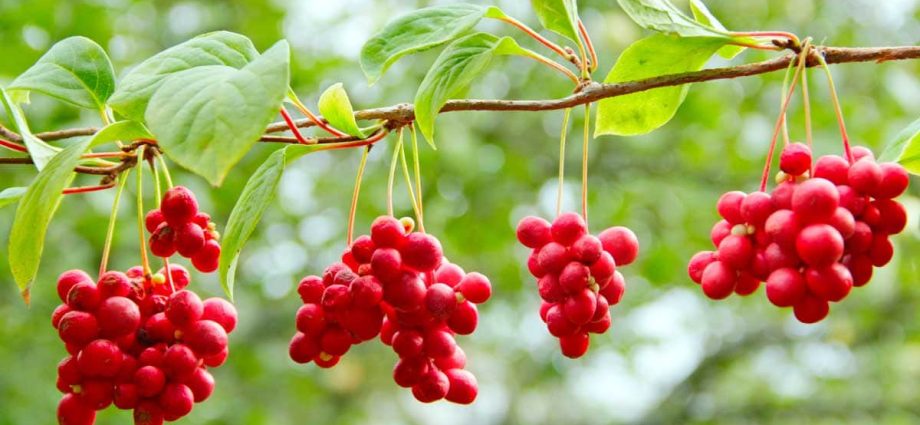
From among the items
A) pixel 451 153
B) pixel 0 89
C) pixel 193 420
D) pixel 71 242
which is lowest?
pixel 193 420

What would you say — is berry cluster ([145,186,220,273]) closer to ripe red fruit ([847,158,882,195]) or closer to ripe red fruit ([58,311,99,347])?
ripe red fruit ([58,311,99,347])

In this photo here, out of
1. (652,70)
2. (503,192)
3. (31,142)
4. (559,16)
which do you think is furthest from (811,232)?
(503,192)

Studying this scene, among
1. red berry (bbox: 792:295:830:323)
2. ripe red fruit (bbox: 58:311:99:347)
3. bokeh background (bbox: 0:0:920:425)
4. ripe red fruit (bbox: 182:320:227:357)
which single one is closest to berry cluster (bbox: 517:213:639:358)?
red berry (bbox: 792:295:830:323)

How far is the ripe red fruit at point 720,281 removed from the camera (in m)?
1.03

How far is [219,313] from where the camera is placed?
1257 mm

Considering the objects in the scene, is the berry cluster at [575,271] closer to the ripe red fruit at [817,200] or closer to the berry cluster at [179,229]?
the ripe red fruit at [817,200]

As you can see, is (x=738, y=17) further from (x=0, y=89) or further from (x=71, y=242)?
(x=0, y=89)

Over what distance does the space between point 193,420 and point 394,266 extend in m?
3.60

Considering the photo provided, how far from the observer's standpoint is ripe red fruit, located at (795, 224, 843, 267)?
3.09ft

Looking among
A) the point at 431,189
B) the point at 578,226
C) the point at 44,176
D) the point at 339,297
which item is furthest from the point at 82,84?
the point at 431,189

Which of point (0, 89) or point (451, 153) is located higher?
point (0, 89)

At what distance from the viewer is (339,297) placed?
1195 millimetres

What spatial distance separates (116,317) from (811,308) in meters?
0.70

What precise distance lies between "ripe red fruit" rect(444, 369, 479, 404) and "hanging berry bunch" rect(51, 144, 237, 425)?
10.0 inches
